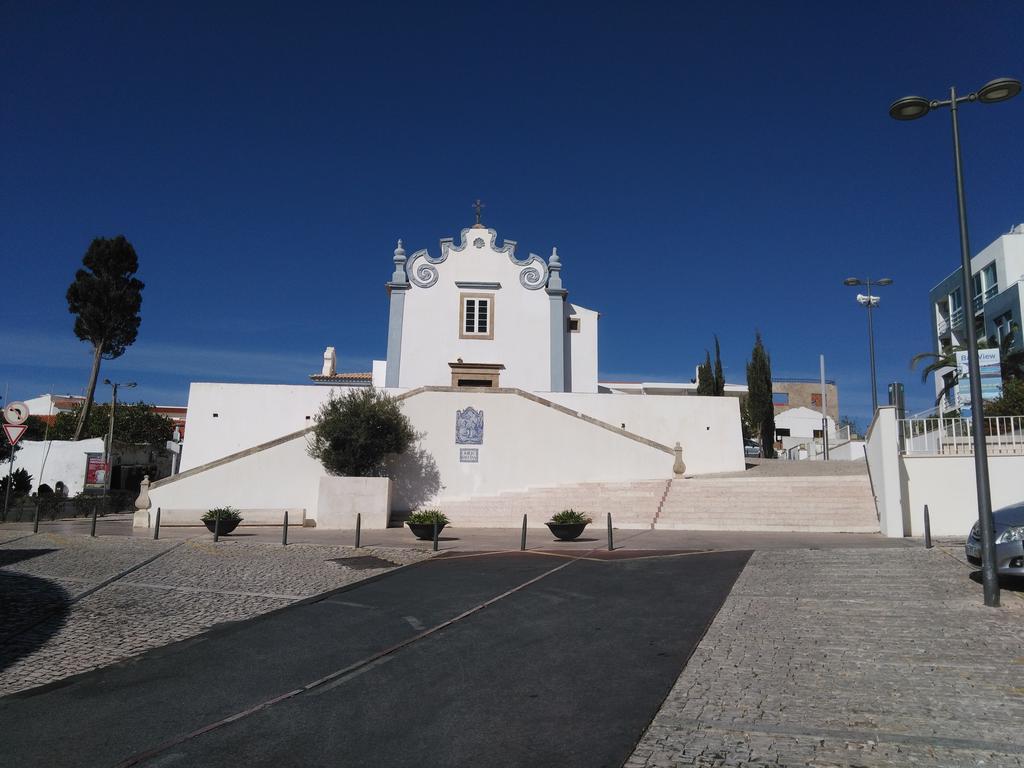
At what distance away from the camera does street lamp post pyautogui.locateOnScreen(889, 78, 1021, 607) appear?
8.84 m

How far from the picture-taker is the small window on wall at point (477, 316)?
1305 inches

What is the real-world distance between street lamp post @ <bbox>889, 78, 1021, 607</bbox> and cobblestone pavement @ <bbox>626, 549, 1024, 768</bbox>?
1.81 ft

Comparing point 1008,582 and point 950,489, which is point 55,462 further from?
point 1008,582

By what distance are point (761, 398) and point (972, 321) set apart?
112 feet

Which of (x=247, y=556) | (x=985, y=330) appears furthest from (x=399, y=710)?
(x=985, y=330)

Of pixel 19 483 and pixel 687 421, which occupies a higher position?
pixel 687 421

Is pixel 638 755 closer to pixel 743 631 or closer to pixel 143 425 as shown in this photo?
pixel 743 631

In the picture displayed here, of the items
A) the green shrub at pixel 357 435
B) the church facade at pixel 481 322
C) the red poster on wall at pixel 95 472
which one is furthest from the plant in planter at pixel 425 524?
the red poster on wall at pixel 95 472

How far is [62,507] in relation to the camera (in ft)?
87.2

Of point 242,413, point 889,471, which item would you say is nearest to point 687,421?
point 889,471

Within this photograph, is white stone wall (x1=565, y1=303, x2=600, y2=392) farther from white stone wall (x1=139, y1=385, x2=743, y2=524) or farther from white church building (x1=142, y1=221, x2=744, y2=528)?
white stone wall (x1=139, y1=385, x2=743, y2=524)

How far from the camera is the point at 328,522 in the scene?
21.5m

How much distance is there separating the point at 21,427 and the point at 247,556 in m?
9.07

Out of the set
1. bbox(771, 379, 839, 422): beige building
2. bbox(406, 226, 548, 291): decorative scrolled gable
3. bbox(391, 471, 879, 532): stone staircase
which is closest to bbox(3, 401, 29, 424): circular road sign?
bbox(391, 471, 879, 532): stone staircase
